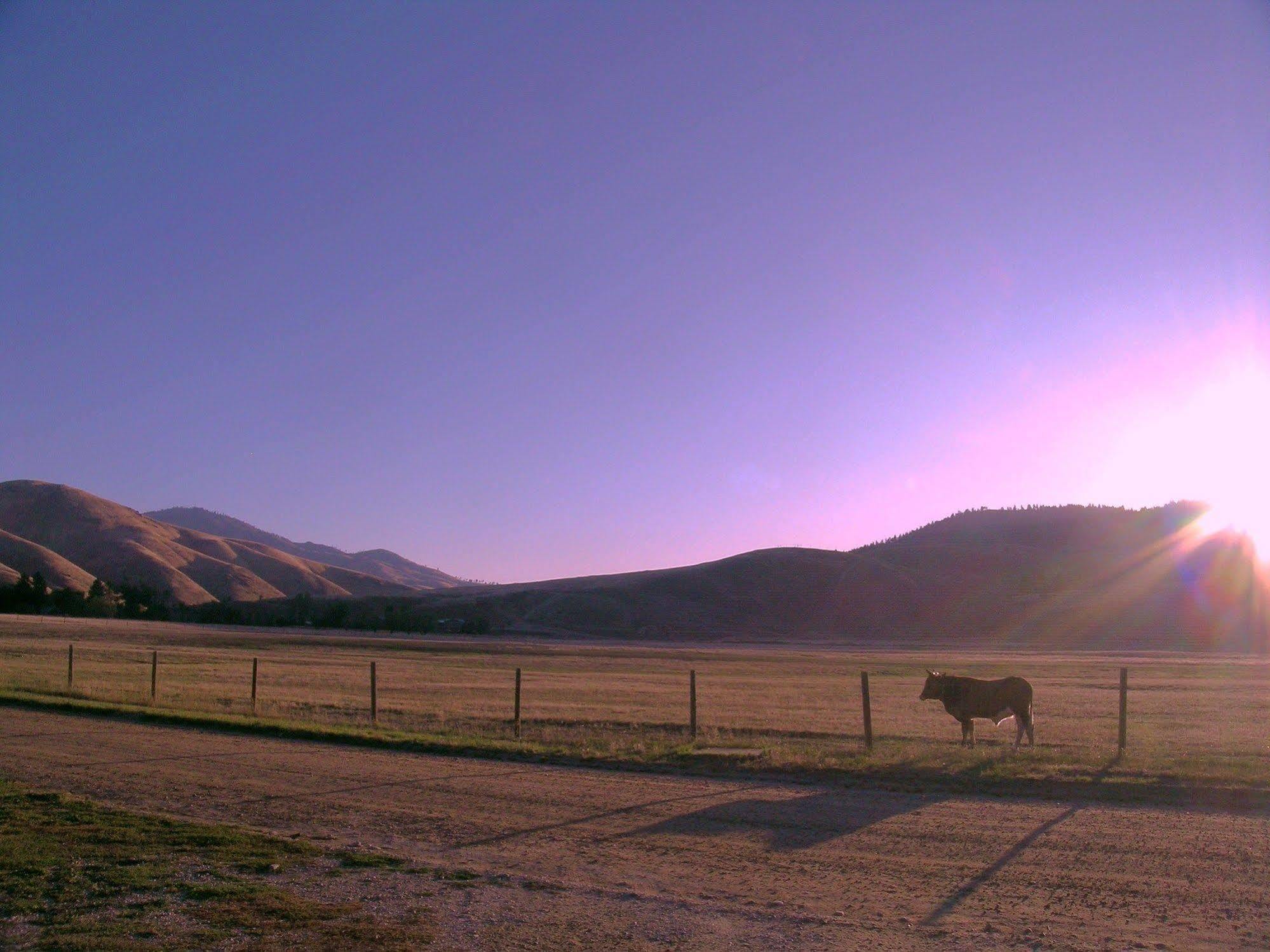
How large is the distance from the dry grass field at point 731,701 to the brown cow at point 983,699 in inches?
25.5

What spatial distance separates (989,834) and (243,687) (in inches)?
1188

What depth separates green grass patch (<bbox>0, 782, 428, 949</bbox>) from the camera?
774cm

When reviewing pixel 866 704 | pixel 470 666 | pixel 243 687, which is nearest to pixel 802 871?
pixel 866 704

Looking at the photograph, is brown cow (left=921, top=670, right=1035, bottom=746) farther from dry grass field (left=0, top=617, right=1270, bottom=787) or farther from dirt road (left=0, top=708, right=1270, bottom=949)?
dirt road (left=0, top=708, right=1270, bottom=949)

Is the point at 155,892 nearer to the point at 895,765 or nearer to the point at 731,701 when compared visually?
the point at 895,765

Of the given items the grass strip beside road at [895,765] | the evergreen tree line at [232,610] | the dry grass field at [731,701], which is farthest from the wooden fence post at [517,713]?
the evergreen tree line at [232,610]

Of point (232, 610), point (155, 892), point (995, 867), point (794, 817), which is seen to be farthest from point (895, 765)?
point (232, 610)

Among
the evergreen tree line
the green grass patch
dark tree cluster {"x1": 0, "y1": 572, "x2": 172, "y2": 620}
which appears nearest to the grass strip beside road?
the green grass patch

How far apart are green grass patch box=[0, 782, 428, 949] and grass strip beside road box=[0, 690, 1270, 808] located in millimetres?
8028

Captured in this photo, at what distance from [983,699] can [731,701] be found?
47.0 ft

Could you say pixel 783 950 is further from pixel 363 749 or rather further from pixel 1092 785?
pixel 363 749

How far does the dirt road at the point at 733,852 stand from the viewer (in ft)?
27.2

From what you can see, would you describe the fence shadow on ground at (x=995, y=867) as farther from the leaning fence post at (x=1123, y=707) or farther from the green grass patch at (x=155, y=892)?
the leaning fence post at (x=1123, y=707)

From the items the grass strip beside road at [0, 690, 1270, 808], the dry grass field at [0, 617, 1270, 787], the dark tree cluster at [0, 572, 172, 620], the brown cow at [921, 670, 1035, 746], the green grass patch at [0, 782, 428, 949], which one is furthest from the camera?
the dark tree cluster at [0, 572, 172, 620]
